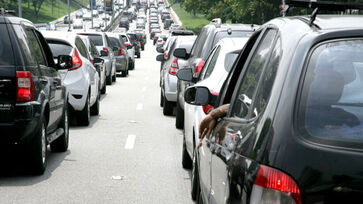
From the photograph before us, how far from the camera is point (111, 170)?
29.0 feet

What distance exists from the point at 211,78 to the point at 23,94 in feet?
6.42

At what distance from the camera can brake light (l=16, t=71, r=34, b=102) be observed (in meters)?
7.82

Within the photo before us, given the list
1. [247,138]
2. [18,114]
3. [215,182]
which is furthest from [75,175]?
[247,138]

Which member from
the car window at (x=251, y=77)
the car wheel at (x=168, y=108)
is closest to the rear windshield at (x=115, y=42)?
the car wheel at (x=168, y=108)

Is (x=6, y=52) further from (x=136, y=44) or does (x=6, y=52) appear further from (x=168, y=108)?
(x=136, y=44)

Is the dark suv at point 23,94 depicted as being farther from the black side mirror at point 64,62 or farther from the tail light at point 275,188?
the tail light at point 275,188

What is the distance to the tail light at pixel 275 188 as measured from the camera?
296 centimetres

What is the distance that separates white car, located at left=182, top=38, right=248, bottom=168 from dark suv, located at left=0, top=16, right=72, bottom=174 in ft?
5.29

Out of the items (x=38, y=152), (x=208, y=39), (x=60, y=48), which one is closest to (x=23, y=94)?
(x=38, y=152)

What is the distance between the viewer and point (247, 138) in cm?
341

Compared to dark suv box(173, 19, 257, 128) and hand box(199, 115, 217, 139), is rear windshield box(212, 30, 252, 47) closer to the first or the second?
dark suv box(173, 19, 257, 128)

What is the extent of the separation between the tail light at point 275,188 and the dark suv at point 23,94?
16.9 feet

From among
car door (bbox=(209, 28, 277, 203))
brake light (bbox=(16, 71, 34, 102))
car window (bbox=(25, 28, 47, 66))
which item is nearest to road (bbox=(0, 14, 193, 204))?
brake light (bbox=(16, 71, 34, 102))

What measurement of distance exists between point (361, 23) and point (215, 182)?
53.4 inches
